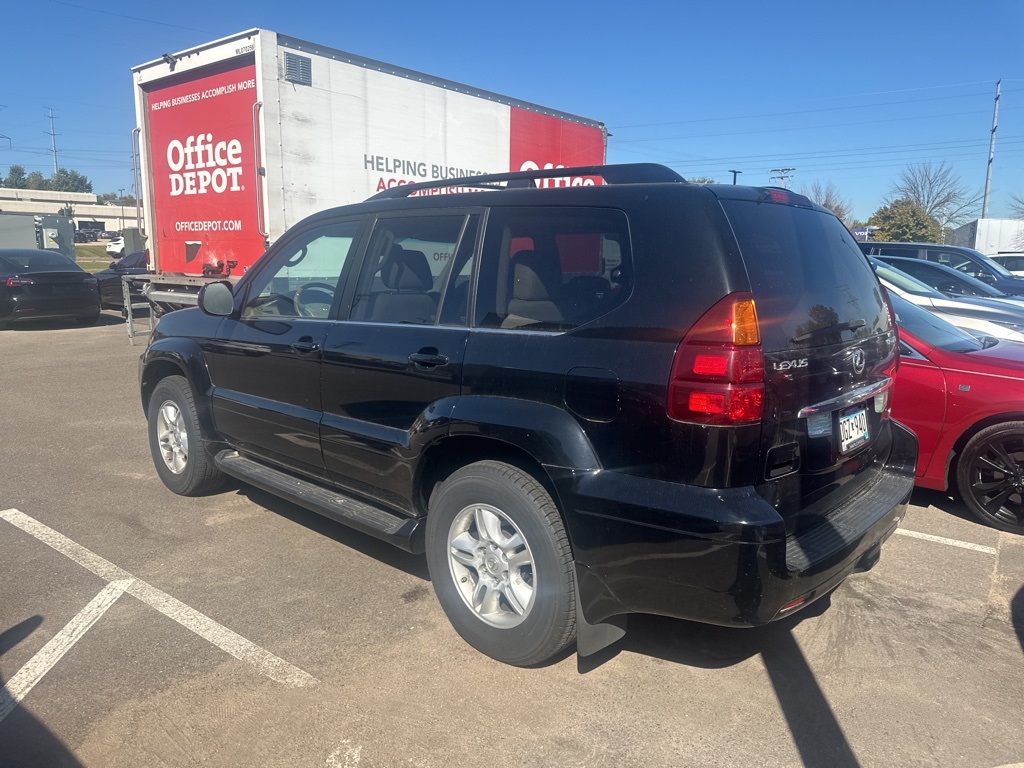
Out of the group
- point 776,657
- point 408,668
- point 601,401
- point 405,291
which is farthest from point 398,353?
point 776,657

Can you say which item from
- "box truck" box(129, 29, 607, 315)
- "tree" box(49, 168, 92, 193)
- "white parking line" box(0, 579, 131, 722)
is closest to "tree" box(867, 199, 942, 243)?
"box truck" box(129, 29, 607, 315)

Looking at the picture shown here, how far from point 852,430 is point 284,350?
280 centimetres

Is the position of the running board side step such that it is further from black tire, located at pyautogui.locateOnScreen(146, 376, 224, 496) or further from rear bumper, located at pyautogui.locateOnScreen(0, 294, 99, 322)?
rear bumper, located at pyautogui.locateOnScreen(0, 294, 99, 322)

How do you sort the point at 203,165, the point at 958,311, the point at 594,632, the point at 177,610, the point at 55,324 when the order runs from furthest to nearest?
1. the point at 55,324
2. the point at 203,165
3. the point at 958,311
4. the point at 177,610
5. the point at 594,632

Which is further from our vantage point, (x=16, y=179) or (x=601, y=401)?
(x=16, y=179)

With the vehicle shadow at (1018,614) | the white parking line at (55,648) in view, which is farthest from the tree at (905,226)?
the white parking line at (55,648)

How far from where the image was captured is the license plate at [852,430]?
118 inches

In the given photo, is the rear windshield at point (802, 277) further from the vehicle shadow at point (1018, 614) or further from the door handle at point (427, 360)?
the vehicle shadow at point (1018, 614)

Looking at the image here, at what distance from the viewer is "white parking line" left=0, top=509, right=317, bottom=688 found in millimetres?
3143

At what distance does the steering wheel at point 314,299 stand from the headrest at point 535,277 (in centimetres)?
125

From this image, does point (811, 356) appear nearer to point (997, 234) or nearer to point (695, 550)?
point (695, 550)

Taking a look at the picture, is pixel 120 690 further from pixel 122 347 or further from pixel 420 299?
pixel 122 347

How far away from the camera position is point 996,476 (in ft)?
15.5

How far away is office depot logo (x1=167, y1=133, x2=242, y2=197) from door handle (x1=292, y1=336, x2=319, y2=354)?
4869 mm
